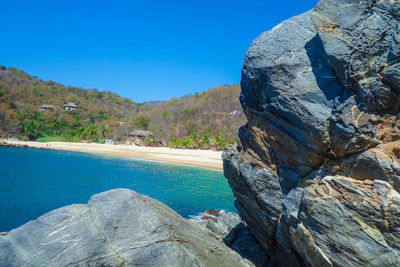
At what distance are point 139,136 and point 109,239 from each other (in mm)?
67295

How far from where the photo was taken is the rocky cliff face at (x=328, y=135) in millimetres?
4062

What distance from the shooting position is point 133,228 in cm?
496

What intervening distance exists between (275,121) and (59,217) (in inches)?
210

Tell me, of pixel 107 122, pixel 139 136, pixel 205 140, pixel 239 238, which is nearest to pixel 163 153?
pixel 205 140

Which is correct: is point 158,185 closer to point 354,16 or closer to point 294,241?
point 294,241

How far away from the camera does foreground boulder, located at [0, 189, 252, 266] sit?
4.48m

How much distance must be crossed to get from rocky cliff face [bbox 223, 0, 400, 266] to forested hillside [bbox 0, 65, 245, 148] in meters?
48.6

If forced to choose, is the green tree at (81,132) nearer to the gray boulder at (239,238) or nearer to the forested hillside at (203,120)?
the forested hillside at (203,120)

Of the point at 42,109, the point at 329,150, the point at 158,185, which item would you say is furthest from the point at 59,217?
the point at 42,109

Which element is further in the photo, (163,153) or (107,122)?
(107,122)

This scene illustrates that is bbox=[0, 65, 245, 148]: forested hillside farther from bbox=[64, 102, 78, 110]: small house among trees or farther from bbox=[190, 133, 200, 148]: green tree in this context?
bbox=[64, 102, 78, 110]: small house among trees

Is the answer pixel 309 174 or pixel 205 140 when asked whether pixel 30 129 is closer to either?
pixel 205 140

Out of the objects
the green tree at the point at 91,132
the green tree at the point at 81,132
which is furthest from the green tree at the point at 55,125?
the green tree at the point at 91,132

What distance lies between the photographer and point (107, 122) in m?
84.4
